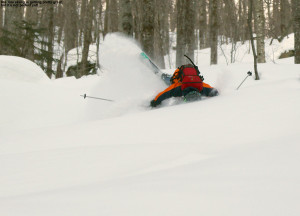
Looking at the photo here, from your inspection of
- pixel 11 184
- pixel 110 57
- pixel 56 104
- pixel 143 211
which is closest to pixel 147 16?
pixel 110 57

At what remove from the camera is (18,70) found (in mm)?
6637

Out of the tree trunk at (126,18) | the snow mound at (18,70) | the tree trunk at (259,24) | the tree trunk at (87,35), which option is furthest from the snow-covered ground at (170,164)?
the tree trunk at (87,35)

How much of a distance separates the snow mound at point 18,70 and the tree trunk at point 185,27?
12.0 ft

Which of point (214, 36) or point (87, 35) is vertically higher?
point (87, 35)

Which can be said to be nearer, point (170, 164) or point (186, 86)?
point (170, 164)

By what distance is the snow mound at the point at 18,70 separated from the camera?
252 inches

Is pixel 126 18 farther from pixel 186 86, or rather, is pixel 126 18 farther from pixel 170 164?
pixel 170 164

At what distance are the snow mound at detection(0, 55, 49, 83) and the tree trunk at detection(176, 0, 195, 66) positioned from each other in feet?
12.0

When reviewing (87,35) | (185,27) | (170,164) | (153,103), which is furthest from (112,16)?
(170,164)

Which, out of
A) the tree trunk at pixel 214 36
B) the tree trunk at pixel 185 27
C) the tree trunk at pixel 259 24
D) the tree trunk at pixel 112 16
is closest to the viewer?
the tree trunk at pixel 185 27

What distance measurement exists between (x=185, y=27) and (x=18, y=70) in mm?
4155

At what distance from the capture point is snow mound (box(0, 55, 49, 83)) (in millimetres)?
6406

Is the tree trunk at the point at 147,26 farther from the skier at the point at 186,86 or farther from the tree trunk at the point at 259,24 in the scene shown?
the tree trunk at the point at 259,24

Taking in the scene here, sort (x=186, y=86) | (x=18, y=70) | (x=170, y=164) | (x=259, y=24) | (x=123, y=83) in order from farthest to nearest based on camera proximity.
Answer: (x=259, y=24)
(x=18, y=70)
(x=123, y=83)
(x=186, y=86)
(x=170, y=164)
